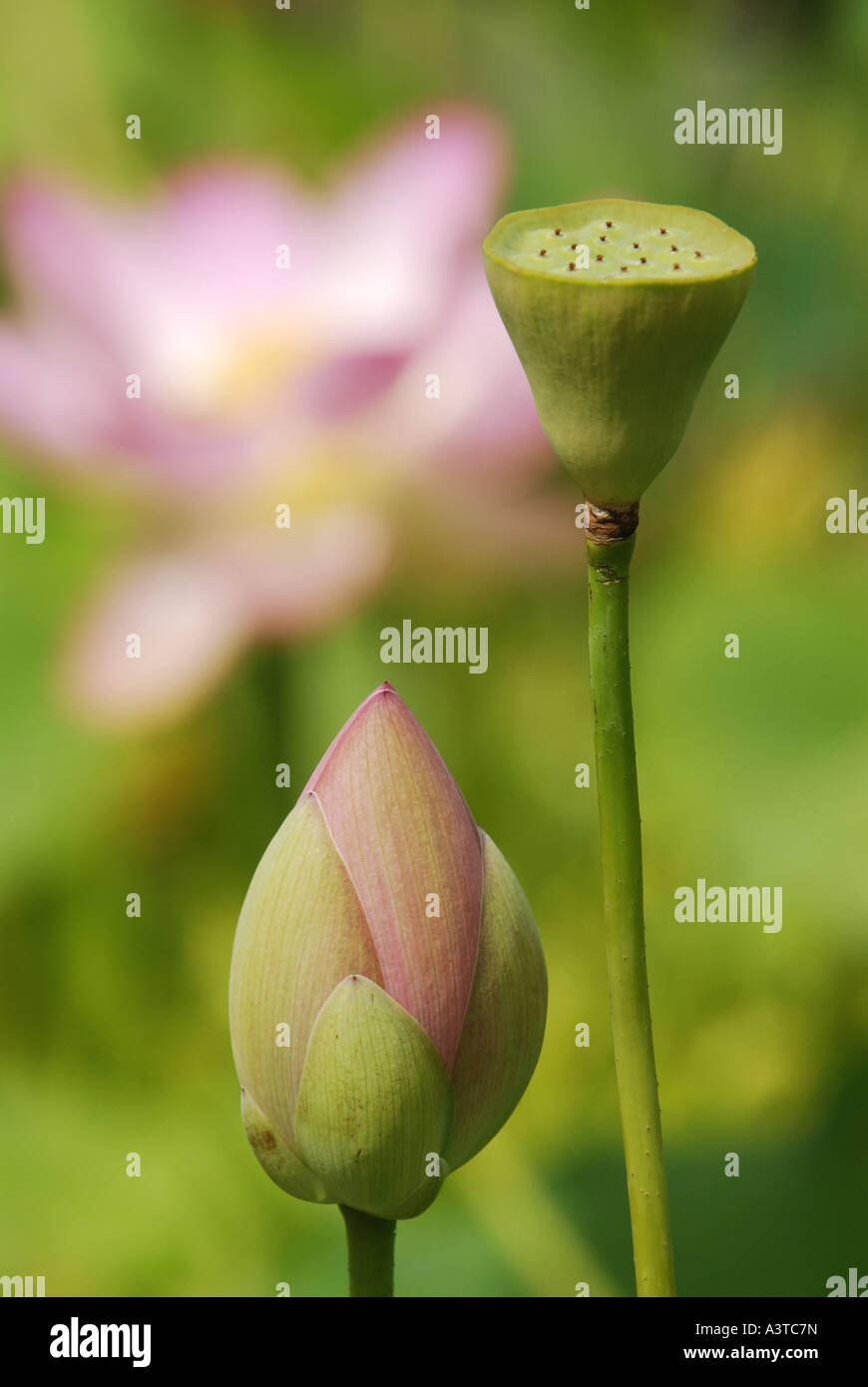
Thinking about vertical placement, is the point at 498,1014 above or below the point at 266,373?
below

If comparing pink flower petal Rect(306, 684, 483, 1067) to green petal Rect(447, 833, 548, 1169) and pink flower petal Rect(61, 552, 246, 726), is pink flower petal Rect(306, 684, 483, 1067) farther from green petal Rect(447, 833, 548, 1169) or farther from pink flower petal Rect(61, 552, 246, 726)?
pink flower petal Rect(61, 552, 246, 726)

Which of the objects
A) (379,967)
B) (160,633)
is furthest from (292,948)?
(160,633)

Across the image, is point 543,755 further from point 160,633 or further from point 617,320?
point 617,320

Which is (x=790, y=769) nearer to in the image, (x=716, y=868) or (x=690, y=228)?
(x=716, y=868)

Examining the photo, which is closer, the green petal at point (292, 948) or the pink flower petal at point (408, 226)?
the green petal at point (292, 948)

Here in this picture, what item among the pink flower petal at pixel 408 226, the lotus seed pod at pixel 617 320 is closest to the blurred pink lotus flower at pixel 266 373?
the pink flower petal at pixel 408 226

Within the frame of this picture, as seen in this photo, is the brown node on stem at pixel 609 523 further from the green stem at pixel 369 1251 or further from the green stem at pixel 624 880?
the green stem at pixel 369 1251
